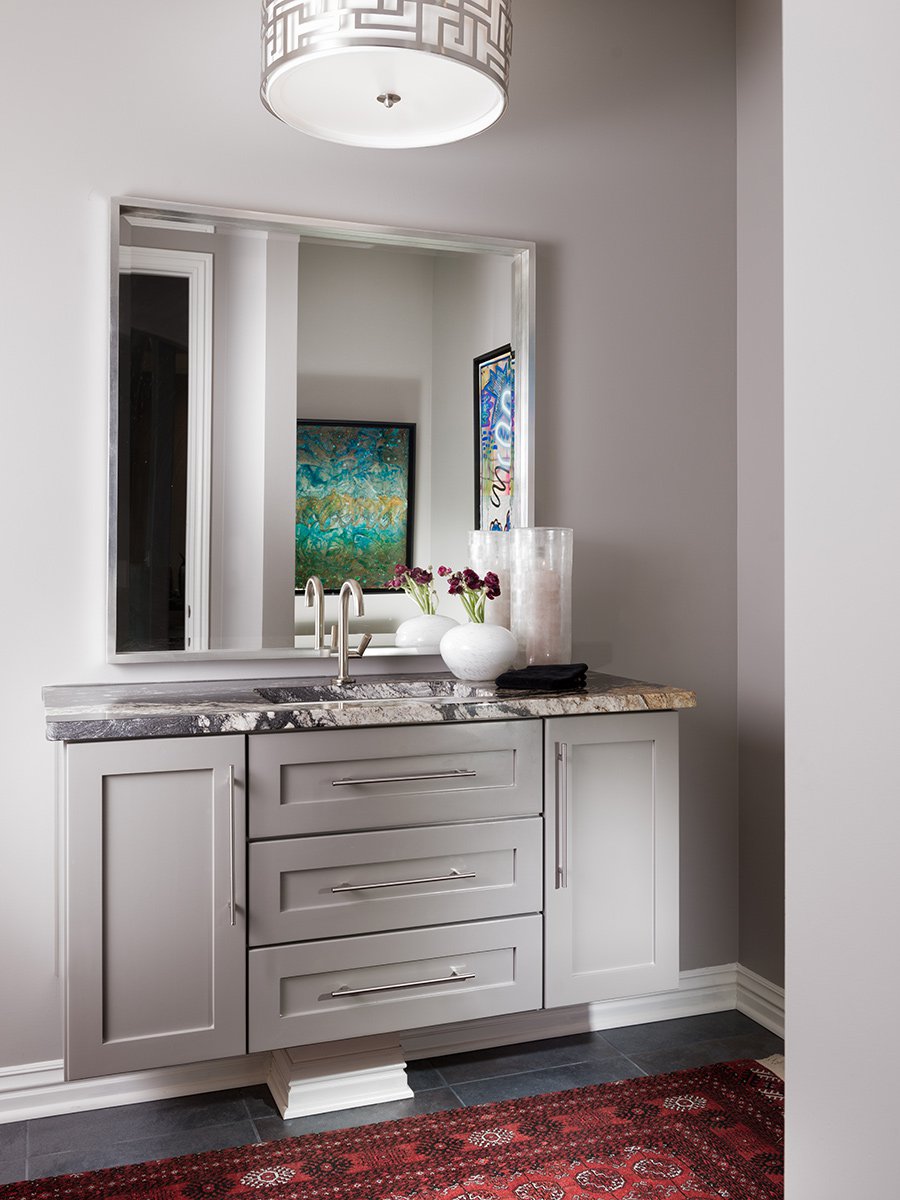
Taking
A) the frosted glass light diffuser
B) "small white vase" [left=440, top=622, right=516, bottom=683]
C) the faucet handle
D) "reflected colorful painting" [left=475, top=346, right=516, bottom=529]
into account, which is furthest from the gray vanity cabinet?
the frosted glass light diffuser

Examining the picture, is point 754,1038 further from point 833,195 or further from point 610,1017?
point 833,195

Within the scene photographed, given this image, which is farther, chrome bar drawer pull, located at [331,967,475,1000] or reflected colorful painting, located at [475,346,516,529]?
reflected colorful painting, located at [475,346,516,529]

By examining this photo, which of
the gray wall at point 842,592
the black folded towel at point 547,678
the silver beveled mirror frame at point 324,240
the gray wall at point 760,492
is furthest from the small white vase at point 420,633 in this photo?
the gray wall at point 842,592

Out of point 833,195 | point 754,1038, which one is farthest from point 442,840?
point 833,195

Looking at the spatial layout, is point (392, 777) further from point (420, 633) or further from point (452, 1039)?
point (452, 1039)

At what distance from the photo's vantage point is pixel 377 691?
243cm

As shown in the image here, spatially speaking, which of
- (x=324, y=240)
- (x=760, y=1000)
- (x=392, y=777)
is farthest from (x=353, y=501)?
(x=760, y=1000)

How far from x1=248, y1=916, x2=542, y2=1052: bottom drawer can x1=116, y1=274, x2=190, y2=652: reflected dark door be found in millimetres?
816

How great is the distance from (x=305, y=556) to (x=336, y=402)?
40 cm

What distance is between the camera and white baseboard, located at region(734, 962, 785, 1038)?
2.77 meters

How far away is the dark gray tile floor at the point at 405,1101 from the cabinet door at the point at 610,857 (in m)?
0.32

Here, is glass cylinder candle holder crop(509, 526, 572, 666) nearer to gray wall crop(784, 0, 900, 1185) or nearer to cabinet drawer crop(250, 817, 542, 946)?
cabinet drawer crop(250, 817, 542, 946)

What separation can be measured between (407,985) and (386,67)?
184cm

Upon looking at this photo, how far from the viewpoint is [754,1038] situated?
273 cm
